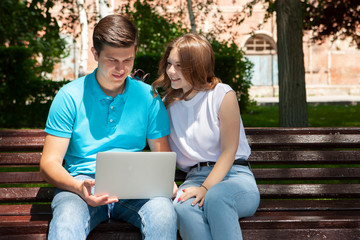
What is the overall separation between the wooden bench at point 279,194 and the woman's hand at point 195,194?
0.88ft

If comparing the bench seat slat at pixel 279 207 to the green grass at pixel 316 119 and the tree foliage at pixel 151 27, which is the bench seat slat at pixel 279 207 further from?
the tree foliage at pixel 151 27

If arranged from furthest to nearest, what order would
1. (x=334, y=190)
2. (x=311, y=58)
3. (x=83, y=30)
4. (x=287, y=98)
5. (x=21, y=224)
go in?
1. (x=311, y=58)
2. (x=83, y=30)
3. (x=287, y=98)
4. (x=334, y=190)
5. (x=21, y=224)

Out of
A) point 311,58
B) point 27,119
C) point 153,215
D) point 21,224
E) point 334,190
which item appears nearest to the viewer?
point 153,215

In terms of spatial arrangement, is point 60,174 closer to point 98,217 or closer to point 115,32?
point 98,217

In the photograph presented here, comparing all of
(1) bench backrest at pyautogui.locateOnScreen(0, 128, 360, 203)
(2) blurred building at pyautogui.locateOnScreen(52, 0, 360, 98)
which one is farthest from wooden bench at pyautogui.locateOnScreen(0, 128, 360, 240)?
(2) blurred building at pyautogui.locateOnScreen(52, 0, 360, 98)

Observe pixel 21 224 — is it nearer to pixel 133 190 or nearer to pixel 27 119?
pixel 133 190

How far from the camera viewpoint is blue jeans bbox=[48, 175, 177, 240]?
Result: 2.35m

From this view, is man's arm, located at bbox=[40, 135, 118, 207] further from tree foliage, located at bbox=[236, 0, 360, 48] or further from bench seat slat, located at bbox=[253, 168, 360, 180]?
tree foliage, located at bbox=[236, 0, 360, 48]

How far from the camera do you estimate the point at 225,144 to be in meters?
2.83

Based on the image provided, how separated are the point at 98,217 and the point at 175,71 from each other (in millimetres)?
940

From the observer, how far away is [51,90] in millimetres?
10789

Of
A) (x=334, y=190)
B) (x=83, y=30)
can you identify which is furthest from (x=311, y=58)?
(x=334, y=190)

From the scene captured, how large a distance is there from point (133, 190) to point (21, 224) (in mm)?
703

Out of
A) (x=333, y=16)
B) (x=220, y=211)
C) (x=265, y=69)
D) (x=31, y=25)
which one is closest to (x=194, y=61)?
(x=220, y=211)
